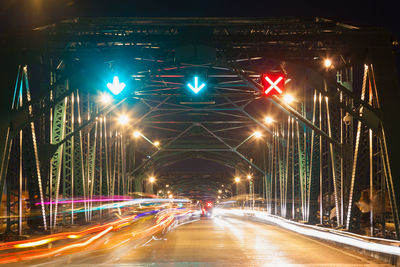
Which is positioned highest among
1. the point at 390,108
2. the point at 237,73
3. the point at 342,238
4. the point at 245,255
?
the point at 237,73

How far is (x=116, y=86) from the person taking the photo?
16641 mm

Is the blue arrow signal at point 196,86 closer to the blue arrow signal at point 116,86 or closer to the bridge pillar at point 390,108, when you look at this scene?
the blue arrow signal at point 116,86

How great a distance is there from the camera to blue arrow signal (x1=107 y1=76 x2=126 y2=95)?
16578mm

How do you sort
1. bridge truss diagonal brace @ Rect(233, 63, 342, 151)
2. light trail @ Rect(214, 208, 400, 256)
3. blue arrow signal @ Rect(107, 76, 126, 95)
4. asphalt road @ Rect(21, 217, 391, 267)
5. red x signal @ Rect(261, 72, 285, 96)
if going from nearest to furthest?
1. light trail @ Rect(214, 208, 400, 256)
2. asphalt road @ Rect(21, 217, 391, 267)
3. red x signal @ Rect(261, 72, 285, 96)
4. blue arrow signal @ Rect(107, 76, 126, 95)
5. bridge truss diagonal brace @ Rect(233, 63, 342, 151)

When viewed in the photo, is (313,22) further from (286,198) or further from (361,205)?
(286,198)

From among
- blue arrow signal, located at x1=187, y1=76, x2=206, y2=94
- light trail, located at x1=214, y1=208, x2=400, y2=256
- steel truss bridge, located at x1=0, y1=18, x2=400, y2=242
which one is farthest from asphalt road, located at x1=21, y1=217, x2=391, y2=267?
blue arrow signal, located at x1=187, y1=76, x2=206, y2=94

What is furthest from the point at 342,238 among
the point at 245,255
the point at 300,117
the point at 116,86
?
the point at 116,86

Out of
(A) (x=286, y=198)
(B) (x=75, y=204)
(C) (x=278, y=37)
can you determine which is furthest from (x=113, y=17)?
(A) (x=286, y=198)

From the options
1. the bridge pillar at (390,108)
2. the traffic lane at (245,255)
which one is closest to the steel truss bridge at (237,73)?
the bridge pillar at (390,108)

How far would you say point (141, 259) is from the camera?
13.7m

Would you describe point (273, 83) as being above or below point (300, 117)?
above

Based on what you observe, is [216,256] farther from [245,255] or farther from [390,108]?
[390,108]

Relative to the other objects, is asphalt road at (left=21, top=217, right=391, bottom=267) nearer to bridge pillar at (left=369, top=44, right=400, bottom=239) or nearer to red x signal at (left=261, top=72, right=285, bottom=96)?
bridge pillar at (left=369, top=44, right=400, bottom=239)

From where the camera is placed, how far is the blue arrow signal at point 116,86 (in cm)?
1658
